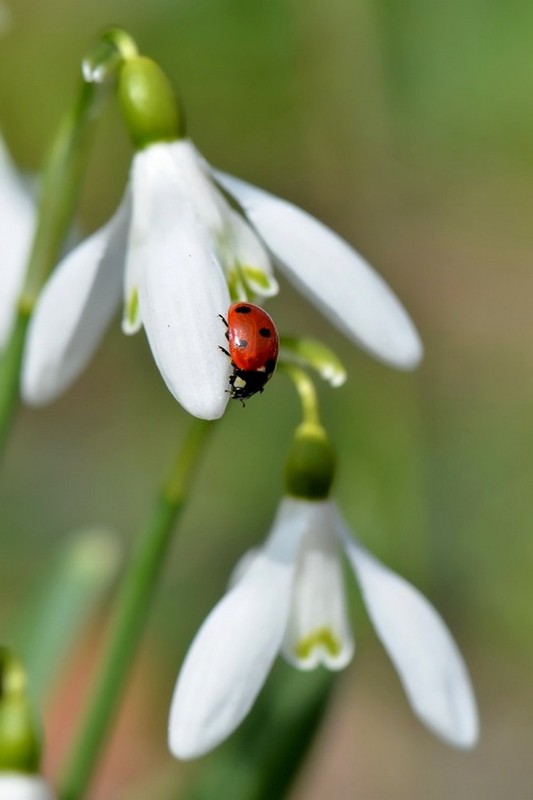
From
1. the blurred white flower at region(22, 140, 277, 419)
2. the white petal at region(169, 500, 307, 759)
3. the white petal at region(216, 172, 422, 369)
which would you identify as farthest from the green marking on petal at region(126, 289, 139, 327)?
the white petal at region(169, 500, 307, 759)

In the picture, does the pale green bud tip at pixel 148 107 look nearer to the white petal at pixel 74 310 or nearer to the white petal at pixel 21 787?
the white petal at pixel 74 310

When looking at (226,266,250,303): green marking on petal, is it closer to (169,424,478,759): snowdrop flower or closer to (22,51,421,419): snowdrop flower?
(22,51,421,419): snowdrop flower

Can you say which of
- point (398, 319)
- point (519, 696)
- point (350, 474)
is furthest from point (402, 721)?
point (398, 319)

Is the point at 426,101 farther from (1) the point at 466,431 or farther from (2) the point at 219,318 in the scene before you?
(2) the point at 219,318

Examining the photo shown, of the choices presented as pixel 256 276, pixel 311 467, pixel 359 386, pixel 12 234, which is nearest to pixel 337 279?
pixel 256 276

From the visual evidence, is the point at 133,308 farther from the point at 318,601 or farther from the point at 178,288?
the point at 318,601

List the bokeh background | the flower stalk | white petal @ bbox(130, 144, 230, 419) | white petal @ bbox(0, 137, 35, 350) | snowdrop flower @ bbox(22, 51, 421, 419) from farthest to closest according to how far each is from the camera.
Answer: the bokeh background, white petal @ bbox(0, 137, 35, 350), the flower stalk, snowdrop flower @ bbox(22, 51, 421, 419), white petal @ bbox(130, 144, 230, 419)
